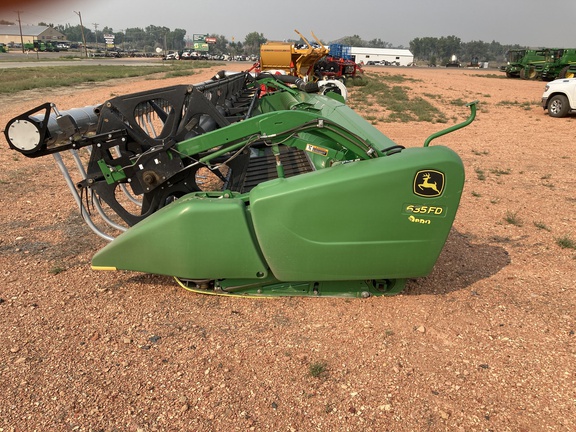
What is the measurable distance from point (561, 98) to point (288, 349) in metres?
13.8

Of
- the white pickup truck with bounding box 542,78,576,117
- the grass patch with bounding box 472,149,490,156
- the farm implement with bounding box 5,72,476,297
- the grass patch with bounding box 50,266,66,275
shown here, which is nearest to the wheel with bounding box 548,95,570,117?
the white pickup truck with bounding box 542,78,576,117

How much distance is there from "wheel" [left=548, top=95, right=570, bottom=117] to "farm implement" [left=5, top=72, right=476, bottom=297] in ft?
39.8

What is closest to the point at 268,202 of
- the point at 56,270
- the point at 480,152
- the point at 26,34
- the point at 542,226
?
the point at 56,270

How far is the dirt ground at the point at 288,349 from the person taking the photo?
2.43 metres

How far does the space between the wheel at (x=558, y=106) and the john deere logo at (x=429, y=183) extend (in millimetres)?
12650

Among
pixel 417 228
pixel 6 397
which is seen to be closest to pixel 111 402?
pixel 6 397

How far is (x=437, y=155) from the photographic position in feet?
10.1

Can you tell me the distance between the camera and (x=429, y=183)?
309 centimetres

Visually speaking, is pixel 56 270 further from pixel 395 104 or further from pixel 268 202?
pixel 395 104

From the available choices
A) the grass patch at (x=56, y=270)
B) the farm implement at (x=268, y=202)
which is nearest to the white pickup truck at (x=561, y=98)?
the farm implement at (x=268, y=202)

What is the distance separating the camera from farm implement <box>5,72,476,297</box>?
310 centimetres

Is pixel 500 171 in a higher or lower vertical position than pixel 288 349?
higher

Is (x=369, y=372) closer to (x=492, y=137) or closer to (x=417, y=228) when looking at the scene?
(x=417, y=228)

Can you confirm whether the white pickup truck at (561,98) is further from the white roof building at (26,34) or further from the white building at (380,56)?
the white roof building at (26,34)
